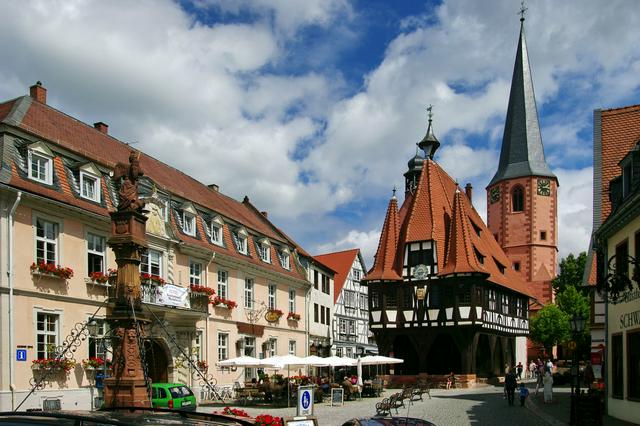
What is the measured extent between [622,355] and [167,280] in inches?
632

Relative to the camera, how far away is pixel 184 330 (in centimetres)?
2716

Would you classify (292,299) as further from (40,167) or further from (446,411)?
(40,167)

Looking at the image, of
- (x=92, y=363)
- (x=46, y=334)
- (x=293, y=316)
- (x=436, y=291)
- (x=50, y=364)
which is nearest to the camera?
(x=50, y=364)

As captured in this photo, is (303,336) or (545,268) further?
(545,268)

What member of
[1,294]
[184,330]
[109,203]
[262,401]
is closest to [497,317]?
[262,401]

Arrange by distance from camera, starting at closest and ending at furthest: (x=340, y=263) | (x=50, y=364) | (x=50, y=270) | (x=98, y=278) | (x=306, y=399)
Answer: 1. (x=306, y=399)
2. (x=50, y=364)
3. (x=50, y=270)
4. (x=98, y=278)
5. (x=340, y=263)

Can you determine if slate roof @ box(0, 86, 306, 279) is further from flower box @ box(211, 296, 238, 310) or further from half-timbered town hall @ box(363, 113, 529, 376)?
half-timbered town hall @ box(363, 113, 529, 376)

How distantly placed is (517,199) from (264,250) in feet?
126

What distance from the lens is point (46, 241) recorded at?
2045cm

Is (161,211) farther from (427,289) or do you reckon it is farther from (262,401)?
(427,289)

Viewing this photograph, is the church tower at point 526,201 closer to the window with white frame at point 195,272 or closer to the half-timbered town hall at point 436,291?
the half-timbered town hall at point 436,291

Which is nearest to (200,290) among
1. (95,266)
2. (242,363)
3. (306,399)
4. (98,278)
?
(242,363)

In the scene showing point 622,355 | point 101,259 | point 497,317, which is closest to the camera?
point 622,355

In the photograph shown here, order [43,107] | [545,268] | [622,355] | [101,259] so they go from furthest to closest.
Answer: [545,268]
[43,107]
[101,259]
[622,355]
